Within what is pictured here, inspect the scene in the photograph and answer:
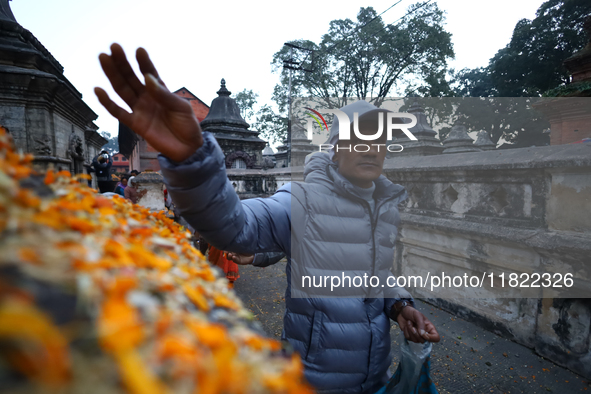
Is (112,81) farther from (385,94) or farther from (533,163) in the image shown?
(385,94)

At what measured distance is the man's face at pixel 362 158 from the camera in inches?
76.7

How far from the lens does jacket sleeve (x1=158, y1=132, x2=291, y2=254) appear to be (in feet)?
3.65

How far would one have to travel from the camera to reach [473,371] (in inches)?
124

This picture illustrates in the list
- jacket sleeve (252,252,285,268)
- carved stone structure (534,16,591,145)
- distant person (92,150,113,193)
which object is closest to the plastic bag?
jacket sleeve (252,252,285,268)

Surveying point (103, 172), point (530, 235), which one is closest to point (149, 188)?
point (103, 172)

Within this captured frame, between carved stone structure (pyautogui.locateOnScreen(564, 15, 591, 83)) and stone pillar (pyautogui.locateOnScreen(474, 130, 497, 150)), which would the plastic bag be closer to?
carved stone structure (pyautogui.locateOnScreen(564, 15, 591, 83))

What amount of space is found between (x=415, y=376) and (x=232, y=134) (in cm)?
1632

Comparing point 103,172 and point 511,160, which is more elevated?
point 511,160

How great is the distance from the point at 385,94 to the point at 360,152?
2537 cm

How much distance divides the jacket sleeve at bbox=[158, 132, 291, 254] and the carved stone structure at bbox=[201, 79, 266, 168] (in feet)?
48.4

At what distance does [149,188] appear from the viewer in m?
4.89

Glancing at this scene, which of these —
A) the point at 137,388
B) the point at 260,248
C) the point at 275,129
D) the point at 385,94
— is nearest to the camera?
the point at 137,388

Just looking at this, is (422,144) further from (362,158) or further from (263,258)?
(263,258)

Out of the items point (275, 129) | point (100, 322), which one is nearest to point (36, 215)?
point (100, 322)
